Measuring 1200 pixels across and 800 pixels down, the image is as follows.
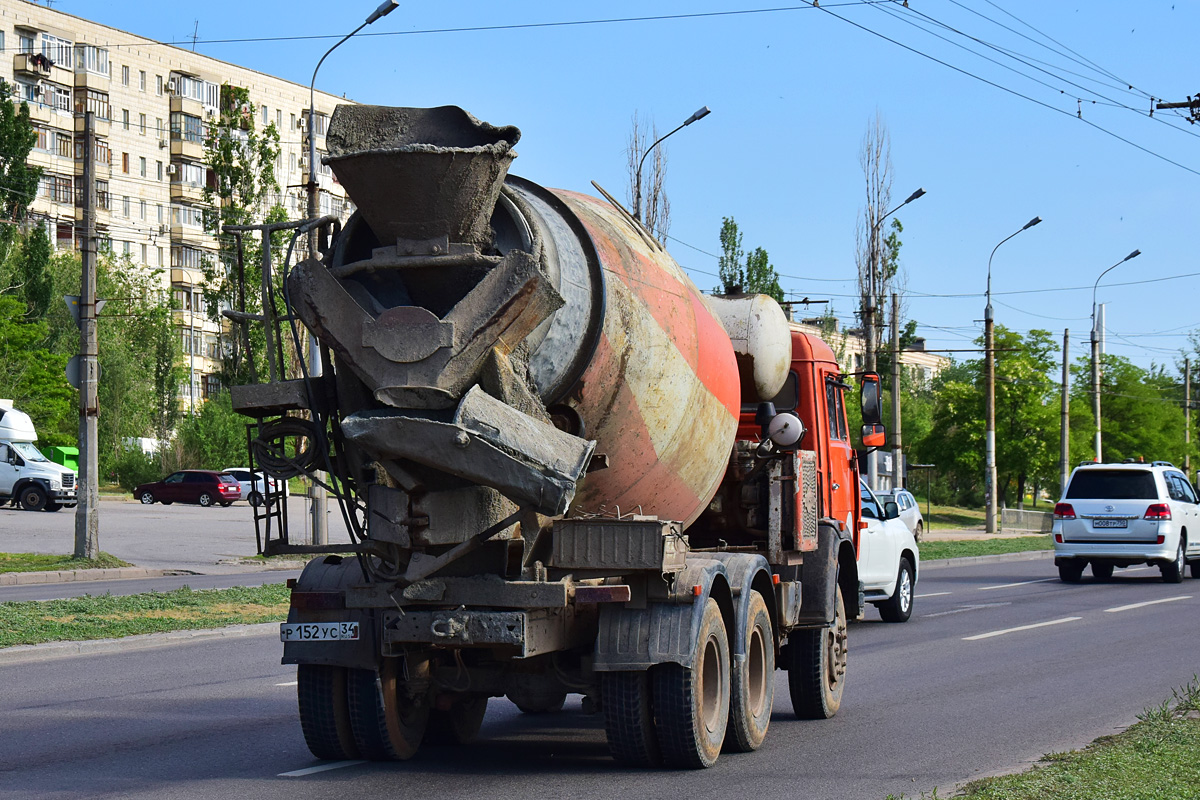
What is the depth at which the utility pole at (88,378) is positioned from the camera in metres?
23.0

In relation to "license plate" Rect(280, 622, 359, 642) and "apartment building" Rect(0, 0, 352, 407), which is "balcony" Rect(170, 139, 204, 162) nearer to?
"apartment building" Rect(0, 0, 352, 407)

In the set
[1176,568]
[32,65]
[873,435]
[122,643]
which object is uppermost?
[32,65]

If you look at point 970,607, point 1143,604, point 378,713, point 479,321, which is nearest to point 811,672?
point 378,713

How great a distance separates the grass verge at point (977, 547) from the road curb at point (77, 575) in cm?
1612

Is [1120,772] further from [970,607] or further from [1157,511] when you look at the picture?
[1157,511]

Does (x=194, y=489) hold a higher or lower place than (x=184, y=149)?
lower

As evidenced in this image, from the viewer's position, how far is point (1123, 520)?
81.0 ft

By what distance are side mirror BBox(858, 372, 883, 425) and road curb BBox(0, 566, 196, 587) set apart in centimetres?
1471

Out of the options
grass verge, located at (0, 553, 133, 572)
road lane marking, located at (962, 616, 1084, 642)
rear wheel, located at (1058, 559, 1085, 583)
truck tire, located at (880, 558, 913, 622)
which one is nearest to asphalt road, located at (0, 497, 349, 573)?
grass verge, located at (0, 553, 133, 572)

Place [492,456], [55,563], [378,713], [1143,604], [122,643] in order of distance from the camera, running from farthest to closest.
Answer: [55,563], [1143,604], [122,643], [378,713], [492,456]

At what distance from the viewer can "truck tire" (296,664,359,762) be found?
787 centimetres

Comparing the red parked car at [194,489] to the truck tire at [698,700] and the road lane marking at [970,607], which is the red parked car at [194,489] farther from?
the truck tire at [698,700]

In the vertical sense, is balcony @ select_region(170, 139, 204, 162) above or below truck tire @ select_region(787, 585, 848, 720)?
above

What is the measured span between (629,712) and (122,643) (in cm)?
824
